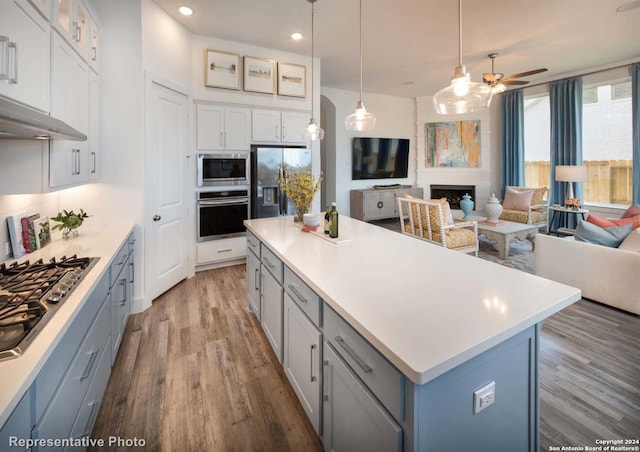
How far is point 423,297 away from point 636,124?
6.35 m

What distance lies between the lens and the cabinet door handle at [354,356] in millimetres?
1036

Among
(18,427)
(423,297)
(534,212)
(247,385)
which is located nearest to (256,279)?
(247,385)

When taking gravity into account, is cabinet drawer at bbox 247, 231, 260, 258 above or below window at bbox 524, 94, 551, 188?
below

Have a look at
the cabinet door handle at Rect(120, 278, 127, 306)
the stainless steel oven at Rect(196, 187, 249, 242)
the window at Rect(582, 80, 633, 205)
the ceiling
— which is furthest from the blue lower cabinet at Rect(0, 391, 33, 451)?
the window at Rect(582, 80, 633, 205)

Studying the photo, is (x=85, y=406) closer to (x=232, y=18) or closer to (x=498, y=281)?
(x=498, y=281)

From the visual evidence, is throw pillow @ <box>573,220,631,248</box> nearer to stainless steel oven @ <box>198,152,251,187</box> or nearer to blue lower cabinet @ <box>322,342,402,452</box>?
blue lower cabinet @ <box>322,342,402,452</box>

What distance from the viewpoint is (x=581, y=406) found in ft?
5.83

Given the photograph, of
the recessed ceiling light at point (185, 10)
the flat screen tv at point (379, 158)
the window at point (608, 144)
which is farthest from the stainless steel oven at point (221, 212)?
the window at point (608, 144)

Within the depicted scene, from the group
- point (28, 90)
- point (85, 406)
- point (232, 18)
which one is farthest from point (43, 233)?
point (232, 18)

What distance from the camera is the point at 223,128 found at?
13.6ft

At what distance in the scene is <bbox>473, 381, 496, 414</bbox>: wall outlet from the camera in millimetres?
1001

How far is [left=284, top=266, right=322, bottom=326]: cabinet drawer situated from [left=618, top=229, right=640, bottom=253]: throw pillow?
10.3ft

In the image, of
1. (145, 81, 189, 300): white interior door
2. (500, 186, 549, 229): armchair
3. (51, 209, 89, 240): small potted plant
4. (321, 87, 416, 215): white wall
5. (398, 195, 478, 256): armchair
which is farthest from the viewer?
(321, 87, 416, 215): white wall

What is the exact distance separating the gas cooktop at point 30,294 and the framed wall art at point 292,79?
140 inches
